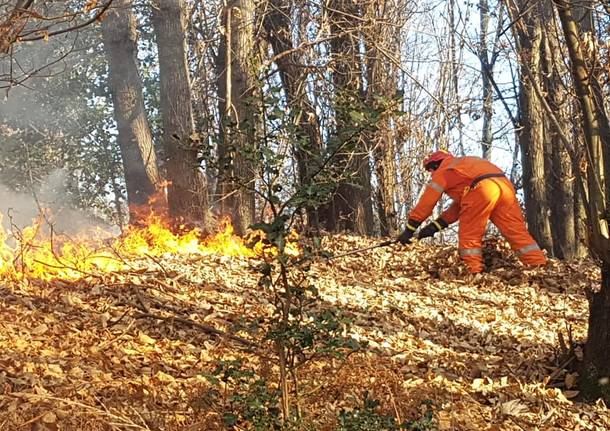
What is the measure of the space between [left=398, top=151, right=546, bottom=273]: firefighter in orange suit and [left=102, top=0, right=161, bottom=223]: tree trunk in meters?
6.06

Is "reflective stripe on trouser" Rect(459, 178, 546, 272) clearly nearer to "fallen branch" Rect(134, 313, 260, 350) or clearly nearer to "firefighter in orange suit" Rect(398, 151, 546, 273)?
"firefighter in orange suit" Rect(398, 151, 546, 273)

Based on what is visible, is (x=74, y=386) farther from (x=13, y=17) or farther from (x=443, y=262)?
(x=443, y=262)

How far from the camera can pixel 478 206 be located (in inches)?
373

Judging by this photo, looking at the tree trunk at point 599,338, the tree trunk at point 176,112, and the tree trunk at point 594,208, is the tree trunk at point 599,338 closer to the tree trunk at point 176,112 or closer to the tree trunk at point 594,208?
the tree trunk at point 594,208

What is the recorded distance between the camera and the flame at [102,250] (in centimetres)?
664

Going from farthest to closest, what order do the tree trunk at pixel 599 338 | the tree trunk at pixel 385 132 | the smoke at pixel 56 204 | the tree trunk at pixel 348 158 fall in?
the smoke at pixel 56 204
the tree trunk at pixel 385 132
the tree trunk at pixel 348 158
the tree trunk at pixel 599 338

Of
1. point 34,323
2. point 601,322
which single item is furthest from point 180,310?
point 601,322

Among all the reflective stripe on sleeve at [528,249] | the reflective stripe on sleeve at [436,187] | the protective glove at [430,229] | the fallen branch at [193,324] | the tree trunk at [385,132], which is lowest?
the fallen branch at [193,324]

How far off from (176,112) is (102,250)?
339 centimetres

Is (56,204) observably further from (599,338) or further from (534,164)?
(599,338)

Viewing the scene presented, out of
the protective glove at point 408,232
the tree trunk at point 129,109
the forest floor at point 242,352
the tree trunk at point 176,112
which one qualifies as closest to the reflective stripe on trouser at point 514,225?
the forest floor at point 242,352

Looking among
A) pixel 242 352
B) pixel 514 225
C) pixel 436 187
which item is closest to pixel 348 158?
pixel 436 187

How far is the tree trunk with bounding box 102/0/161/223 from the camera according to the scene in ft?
→ 44.5

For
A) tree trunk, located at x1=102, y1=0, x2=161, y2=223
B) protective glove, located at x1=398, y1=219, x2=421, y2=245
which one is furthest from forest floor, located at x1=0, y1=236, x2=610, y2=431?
tree trunk, located at x1=102, y1=0, x2=161, y2=223
